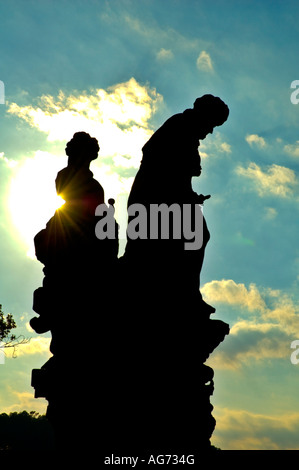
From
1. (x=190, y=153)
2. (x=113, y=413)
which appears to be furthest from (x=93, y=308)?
(x=190, y=153)

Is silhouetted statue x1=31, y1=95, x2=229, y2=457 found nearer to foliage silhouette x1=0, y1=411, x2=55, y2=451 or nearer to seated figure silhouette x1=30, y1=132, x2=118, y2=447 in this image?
seated figure silhouette x1=30, y1=132, x2=118, y2=447

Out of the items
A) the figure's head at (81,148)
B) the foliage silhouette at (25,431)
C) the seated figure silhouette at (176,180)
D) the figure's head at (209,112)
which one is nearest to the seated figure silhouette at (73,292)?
the figure's head at (81,148)

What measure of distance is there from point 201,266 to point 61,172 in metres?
2.85

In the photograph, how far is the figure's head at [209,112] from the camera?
6.33m

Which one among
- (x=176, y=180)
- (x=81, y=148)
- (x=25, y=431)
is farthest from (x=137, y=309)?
(x=25, y=431)

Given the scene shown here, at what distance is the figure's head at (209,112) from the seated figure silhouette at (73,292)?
5.89 feet

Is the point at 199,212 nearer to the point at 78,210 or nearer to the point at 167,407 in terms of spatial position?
the point at 78,210

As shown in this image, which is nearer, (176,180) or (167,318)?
(167,318)

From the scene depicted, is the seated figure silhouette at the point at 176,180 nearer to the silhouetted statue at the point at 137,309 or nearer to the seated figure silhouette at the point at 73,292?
the silhouetted statue at the point at 137,309

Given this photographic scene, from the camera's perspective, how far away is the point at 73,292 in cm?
591

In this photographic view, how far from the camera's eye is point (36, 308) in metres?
6.03

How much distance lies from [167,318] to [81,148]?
317cm

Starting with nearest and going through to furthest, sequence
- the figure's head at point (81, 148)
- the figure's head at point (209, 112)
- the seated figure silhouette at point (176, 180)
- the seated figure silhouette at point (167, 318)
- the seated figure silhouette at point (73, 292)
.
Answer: the seated figure silhouette at point (167, 318)
the seated figure silhouette at point (73, 292)
the seated figure silhouette at point (176, 180)
the figure's head at point (209, 112)
the figure's head at point (81, 148)

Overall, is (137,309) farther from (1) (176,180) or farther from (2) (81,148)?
(2) (81,148)
